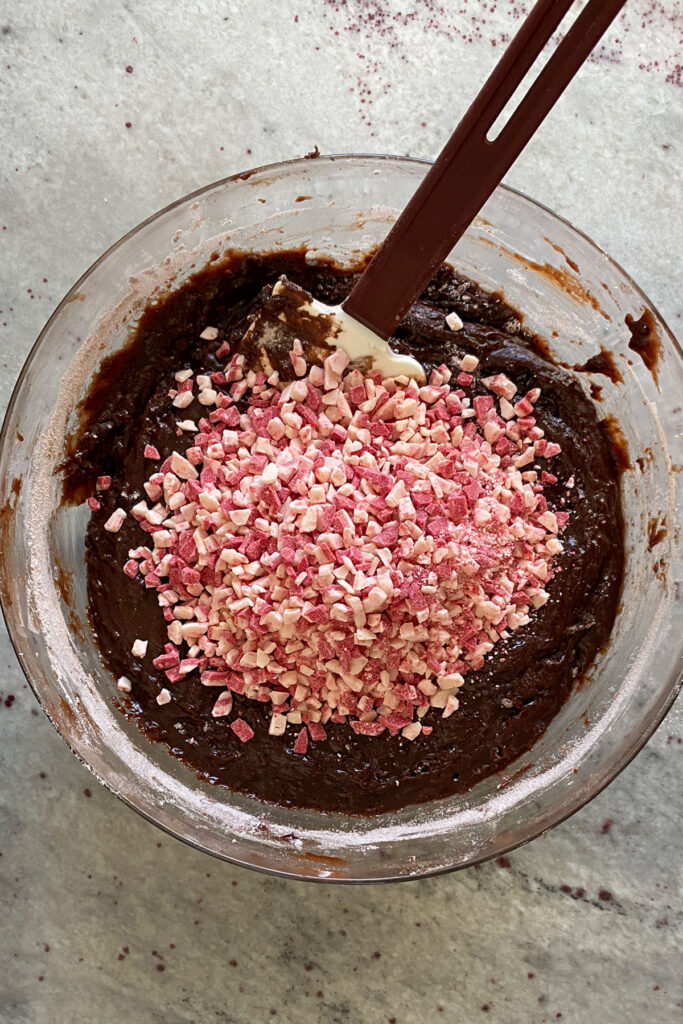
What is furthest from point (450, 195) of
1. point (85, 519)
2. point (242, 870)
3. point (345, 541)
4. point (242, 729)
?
point (242, 870)

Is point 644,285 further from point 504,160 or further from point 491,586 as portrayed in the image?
point 491,586

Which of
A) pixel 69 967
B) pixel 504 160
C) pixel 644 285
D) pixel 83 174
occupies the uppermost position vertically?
pixel 644 285

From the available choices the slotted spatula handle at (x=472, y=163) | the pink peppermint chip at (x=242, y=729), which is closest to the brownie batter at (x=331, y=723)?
the pink peppermint chip at (x=242, y=729)

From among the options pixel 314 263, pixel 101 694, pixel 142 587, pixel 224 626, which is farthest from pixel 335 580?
pixel 314 263

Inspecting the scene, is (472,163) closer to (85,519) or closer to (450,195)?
(450,195)

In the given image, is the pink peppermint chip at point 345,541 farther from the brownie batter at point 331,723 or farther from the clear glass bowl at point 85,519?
the clear glass bowl at point 85,519

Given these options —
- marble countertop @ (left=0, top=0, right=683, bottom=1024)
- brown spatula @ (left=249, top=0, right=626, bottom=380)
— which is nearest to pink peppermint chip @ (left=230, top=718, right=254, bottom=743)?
marble countertop @ (left=0, top=0, right=683, bottom=1024)
